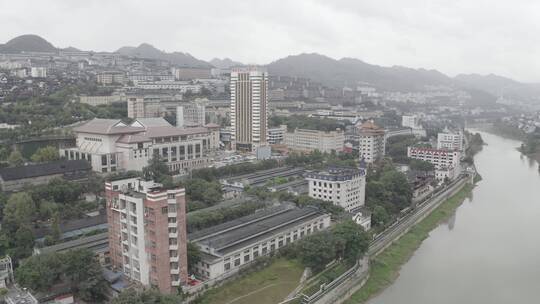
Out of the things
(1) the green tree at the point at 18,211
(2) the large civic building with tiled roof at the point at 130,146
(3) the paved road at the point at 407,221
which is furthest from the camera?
(2) the large civic building with tiled roof at the point at 130,146

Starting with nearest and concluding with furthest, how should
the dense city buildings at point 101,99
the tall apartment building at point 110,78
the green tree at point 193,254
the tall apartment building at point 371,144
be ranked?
the green tree at point 193,254, the tall apartment building at point 371,144, the dense city buildings at point 101,99, the tall apartment building at point 110,78

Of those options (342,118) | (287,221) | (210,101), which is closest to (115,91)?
(210,101)

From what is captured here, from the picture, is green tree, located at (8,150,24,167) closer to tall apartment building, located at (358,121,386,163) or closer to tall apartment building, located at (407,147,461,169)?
tall apartment building, located at (358,121,386,163)

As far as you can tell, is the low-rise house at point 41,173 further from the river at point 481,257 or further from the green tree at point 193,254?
the river at point 481,257

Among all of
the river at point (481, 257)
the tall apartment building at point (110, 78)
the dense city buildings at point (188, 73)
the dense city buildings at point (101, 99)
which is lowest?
the river at point (481, 257)

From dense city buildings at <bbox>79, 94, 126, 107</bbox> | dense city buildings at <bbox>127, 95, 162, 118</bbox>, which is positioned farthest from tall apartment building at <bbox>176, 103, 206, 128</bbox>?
dense city buildings at <bbox>79, 94, 126, 107</bbox>

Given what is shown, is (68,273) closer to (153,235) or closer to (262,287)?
(153,235)

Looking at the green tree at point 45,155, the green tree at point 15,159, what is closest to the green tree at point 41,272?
the green tree at point 15,159
